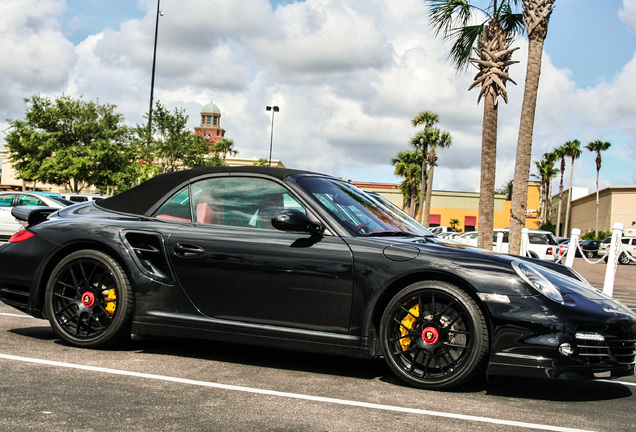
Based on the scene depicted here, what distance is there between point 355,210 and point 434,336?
113 cm

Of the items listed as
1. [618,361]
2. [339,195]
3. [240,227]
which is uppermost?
[339,195]

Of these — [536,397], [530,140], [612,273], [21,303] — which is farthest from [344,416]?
[530,140]

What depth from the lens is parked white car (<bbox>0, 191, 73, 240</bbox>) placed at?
1912 centimetres

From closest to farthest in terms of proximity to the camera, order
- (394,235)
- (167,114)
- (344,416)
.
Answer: (344,416)
(394,235)
(167,114)

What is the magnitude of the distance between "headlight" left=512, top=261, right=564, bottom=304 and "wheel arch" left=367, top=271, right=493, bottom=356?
0.31m

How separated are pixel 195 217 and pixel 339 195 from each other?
3.49 ft

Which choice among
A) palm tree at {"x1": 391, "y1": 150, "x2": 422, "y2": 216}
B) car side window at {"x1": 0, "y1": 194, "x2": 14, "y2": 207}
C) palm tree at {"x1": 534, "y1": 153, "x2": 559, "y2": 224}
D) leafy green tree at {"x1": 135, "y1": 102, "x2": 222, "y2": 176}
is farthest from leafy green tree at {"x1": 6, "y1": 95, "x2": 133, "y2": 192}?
palm tree at {"x1": 534, "y1": 153, "x2": 559, "y2": 224}

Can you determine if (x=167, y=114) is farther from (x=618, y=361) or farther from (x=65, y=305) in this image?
(x=618, y=361)

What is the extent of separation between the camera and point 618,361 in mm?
3855

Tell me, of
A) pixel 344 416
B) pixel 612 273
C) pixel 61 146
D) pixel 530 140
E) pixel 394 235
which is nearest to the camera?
pixel 344 416

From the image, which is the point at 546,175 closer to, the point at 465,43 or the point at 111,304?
the point at 465,43

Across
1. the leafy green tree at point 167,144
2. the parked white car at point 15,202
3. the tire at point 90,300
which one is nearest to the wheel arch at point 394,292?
the tire at point 90,300

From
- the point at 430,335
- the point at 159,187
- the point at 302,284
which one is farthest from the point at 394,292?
the point at 159,187

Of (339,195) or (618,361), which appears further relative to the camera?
(339,195)
